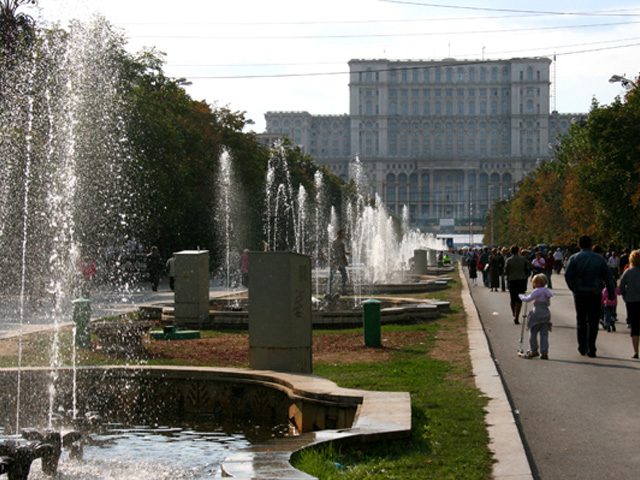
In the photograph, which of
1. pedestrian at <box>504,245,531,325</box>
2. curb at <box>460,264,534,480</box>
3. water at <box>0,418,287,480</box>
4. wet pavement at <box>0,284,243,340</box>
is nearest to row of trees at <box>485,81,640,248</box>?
pedestrian at <box>504,245,531,325</box>

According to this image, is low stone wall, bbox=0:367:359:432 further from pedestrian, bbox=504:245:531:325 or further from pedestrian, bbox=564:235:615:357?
pedestrian, bbox=504:245:531:325

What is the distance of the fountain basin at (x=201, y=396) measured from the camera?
8133 mm

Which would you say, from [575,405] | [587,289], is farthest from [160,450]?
[587,289]

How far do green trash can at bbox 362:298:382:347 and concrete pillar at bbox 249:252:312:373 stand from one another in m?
3.94

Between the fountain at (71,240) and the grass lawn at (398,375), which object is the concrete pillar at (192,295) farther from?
the fountain at (71,240)

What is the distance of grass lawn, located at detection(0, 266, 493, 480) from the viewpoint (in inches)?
245

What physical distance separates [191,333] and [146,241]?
29822 mm

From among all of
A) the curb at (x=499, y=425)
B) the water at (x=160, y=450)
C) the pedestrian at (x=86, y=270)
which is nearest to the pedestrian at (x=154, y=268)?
the pedestrian at (x=86, y=270)

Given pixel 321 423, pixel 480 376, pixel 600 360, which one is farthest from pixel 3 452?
pixel 600 360

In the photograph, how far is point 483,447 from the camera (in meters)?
6.80

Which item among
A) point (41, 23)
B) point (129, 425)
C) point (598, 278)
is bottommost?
point (129, 425)

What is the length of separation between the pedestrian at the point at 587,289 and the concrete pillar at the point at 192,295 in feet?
23.8

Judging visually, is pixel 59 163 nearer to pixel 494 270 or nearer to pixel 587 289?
pixel 494 270

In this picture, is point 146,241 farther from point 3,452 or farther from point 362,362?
point 3,452
